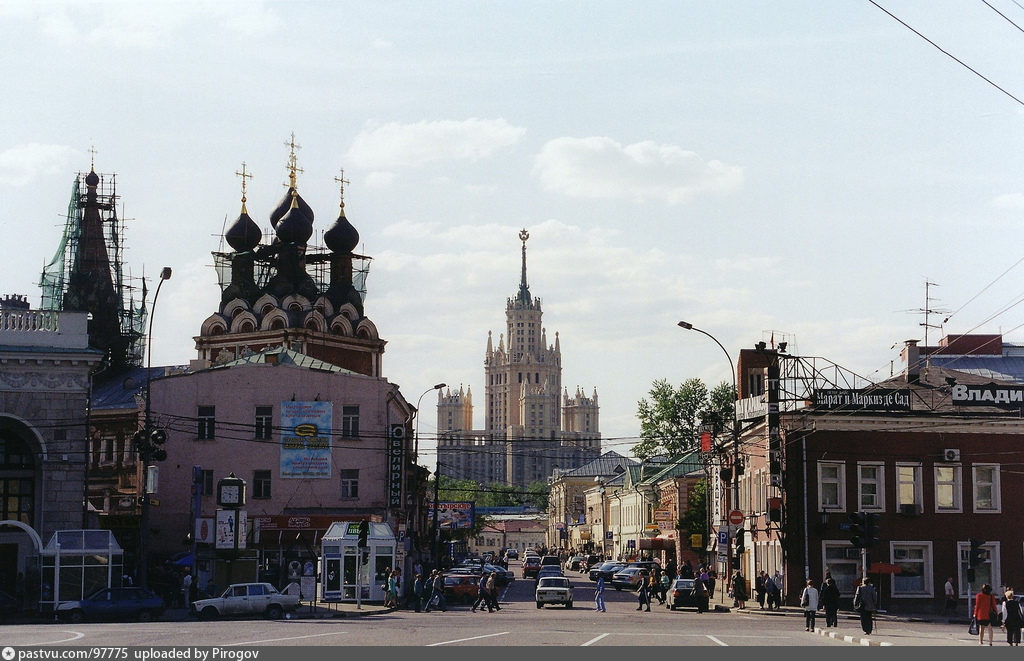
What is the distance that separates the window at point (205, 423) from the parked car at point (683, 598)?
23.3 meters

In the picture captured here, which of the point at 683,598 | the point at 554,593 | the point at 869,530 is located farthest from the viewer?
the point at 554,593

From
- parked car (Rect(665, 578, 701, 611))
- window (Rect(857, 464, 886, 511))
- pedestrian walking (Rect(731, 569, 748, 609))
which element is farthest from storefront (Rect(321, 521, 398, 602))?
window (Rect(857, 464, 886, 511))

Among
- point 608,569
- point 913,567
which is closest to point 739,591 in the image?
point 913,567

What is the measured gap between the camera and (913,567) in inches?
2167

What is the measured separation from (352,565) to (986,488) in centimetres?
2660

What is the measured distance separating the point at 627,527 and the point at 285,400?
6508 centimetres

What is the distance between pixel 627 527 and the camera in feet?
405

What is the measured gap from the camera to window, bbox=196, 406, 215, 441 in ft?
209

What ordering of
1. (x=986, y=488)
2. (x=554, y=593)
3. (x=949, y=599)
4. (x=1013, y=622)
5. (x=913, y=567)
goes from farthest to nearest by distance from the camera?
(x=986, y=488) → (x=554, y=593) → (x=913, y=567) → (x=949, y=599) → (x=1013, y=622)

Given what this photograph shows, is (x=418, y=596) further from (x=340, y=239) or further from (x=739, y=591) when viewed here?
(x=340, y=239)

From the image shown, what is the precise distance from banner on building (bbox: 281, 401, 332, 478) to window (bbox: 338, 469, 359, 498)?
31.2 inches

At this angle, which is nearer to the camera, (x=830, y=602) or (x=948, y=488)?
(x=830, y=602)

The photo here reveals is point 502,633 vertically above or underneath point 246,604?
above
